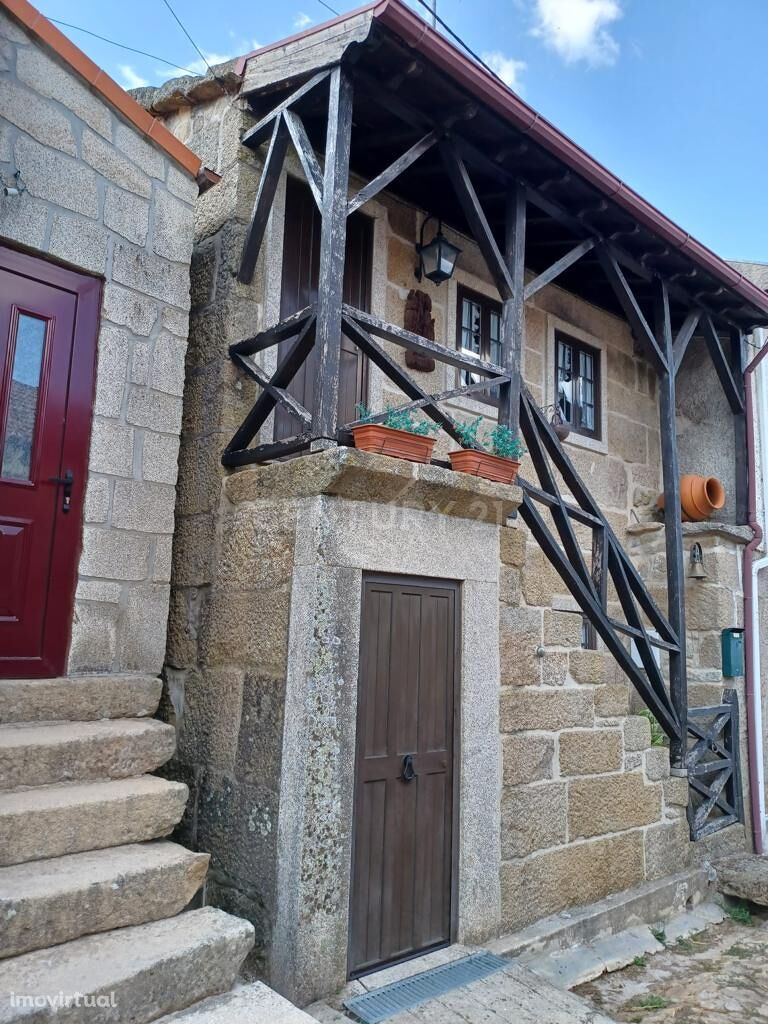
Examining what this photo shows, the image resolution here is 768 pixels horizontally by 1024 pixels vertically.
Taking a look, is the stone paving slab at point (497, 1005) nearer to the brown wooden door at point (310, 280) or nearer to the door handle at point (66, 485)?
the door handle at point (66, 485)

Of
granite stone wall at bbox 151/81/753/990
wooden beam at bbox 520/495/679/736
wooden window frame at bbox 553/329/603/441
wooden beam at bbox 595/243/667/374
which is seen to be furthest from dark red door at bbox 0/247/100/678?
wooden window frame at bbox 553/329/603/441

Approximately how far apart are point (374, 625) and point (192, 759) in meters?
1.17

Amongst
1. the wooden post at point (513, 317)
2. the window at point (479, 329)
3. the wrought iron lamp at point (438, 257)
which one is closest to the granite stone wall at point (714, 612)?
the window at point (479, 329)

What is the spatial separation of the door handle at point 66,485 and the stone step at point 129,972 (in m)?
1.83

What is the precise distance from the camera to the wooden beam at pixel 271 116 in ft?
12.5

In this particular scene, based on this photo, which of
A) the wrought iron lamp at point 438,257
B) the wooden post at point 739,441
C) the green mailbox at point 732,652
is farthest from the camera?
the wooden post at point 739,441

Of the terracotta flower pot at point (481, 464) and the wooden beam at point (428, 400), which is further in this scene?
the terracotta flower pot at point (481, 464)

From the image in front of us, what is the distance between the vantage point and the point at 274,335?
386 centimetres

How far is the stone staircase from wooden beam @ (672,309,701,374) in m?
4.65

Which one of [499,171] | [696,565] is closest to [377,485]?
[499,171]

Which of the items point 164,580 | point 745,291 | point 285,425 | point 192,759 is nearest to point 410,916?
point 192,759

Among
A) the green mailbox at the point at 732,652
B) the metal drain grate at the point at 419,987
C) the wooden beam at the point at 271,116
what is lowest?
the metal drain grate at the point at 419,987

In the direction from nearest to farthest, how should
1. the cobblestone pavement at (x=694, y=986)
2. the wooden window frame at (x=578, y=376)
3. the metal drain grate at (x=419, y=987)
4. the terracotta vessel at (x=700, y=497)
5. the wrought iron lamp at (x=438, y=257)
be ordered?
the metal drain grate at (x=419, y=987) < the cobblestone pavement at (x=694, y=986) < the wrought iron lamp at (x=438, y=257) < the wooden window frame at (x=578, y=376) < the terracotta vessel at (x=700, y=497)

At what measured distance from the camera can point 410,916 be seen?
3.49 meters
